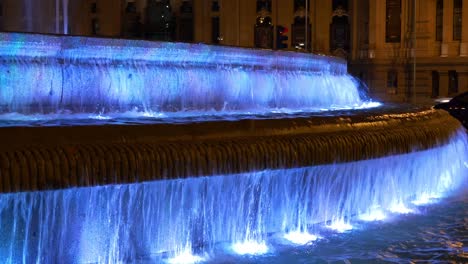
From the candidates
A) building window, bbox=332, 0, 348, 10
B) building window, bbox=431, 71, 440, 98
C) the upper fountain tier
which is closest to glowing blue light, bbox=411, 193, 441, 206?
the upper fountain tier

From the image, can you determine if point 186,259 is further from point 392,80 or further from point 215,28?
point 215,28

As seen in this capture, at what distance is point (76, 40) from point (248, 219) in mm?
2700

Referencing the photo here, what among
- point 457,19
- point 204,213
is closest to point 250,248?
point 204,213

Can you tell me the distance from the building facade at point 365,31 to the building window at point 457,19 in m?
0.05

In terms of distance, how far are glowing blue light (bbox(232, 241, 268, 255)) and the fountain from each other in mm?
11

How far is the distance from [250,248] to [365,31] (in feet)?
110

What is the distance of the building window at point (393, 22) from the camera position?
36.4 m

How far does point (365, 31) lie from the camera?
125 feet

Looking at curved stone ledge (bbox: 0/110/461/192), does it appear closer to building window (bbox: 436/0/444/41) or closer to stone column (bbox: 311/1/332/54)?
building window (bbox: 436/0/444/41)

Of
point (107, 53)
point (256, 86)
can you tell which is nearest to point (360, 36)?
point (256, 86)

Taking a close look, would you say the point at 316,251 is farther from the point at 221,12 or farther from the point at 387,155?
the point at 221,12

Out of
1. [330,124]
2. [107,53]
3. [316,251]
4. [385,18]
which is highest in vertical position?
[385,18]

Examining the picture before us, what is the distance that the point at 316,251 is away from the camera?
225 inches

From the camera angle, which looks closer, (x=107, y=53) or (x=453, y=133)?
(x=107, y=53)
